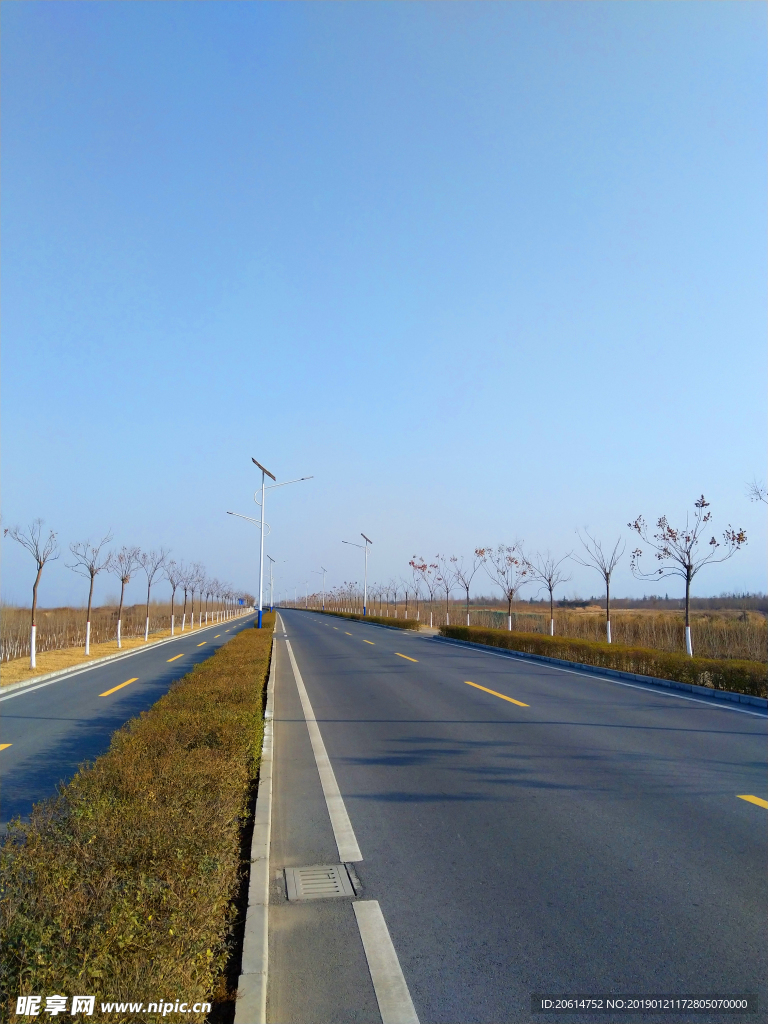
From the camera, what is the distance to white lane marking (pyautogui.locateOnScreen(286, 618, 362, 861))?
17.1 feet

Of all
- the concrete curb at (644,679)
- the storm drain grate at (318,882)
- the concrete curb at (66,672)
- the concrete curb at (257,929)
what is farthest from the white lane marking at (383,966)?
the concrete curb at (66,672)

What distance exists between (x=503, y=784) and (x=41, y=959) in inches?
196

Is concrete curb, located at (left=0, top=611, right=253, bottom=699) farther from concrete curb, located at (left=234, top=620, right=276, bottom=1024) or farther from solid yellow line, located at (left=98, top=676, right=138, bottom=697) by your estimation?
concrete curb, located at (left=234, top=620, right=276, bottom=1024)

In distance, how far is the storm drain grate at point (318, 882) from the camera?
4387 millimetres

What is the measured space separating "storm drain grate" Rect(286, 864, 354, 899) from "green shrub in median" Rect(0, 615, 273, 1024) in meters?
0.38

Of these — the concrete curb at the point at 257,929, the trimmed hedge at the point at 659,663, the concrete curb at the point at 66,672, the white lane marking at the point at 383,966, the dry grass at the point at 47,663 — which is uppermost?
the trimmed hedge at the point at 659,663

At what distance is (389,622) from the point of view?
5128cm

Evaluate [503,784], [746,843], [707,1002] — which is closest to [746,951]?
[707,1002]

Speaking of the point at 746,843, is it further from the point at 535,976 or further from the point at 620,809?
the point at 535,976

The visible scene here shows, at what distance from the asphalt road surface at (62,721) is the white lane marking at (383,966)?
3.85 m

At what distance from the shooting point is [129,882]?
3.29 metres

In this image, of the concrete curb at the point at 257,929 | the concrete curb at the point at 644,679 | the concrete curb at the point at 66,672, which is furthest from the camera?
the concrete curb at the point at 66,672

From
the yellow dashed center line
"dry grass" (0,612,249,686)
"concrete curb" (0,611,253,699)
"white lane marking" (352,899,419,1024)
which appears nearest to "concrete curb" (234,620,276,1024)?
"white lane marking" (352,899,419,1024)

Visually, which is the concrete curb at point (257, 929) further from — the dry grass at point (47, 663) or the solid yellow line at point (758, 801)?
the dry grass at point (47, 663)
